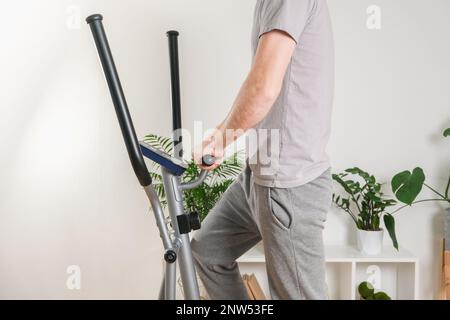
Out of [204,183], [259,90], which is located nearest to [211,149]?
[259,90]

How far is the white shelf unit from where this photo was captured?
7.80ft

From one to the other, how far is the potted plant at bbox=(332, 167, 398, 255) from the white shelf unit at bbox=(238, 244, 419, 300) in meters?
0.06

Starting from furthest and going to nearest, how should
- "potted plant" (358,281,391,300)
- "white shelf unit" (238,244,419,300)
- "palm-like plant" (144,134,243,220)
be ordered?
"potted plant" (358,281,391,300) → "white shelf unit" (238,244,419,300) → "palm-like plant" (144,134,243,220)

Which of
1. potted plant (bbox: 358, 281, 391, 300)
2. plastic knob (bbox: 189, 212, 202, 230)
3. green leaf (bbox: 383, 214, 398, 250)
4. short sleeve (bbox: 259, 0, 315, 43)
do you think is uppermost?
short sleeve (bbox: 259, 0, 315, 43)

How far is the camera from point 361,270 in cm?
265

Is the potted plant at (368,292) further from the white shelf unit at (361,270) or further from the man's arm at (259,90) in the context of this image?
the man's arm at (259,90)

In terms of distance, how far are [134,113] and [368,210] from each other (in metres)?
1.15

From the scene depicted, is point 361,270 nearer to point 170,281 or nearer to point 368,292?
point 368,292

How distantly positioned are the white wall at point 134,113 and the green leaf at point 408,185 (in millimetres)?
239

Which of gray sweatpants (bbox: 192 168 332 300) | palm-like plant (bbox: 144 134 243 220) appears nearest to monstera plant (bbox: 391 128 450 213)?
palm-like plant (bbox: 144 134 243 220)

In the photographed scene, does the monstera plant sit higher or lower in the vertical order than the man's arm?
lower

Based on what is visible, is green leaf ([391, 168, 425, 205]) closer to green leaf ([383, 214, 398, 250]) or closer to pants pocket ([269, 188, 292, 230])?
green leaf ([383, 214, 398, 250])

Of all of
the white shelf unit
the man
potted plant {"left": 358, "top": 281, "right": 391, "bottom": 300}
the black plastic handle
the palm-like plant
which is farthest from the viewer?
potted plant {"left": 358, "top": 281, "right": 391, "bottom": 300}

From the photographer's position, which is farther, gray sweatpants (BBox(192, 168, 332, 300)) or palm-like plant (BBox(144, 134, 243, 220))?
palm-like plant (BBox(144, 134, 243, 220))
